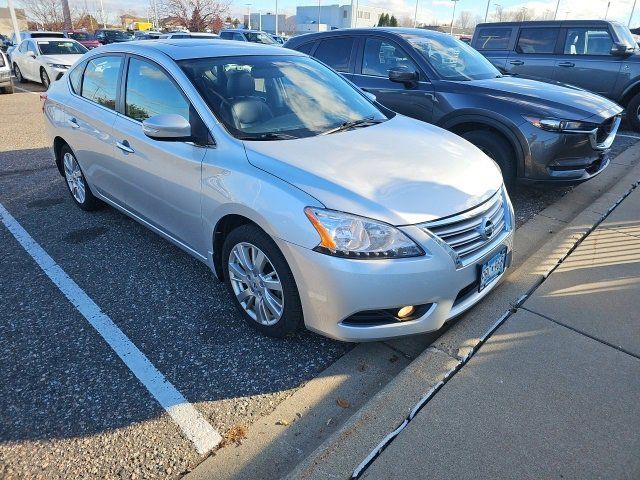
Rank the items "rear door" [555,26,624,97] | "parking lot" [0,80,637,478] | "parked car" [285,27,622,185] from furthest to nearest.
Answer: "rear door" [555,26,624,97] → "parked car" [285,27,622,185] → "parking lot" [0,80,637,478]

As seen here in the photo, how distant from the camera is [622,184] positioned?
572 centimetres

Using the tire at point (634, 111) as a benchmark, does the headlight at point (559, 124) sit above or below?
above

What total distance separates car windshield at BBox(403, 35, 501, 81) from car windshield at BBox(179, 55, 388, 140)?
203 cm

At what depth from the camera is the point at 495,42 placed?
400 inches

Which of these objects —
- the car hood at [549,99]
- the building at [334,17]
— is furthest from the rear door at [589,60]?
the building at [334,17]

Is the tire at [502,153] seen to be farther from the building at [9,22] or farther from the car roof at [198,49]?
the building at [9,22]

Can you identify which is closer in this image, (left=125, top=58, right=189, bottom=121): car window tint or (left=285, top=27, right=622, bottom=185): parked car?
(left=125, top=58, right=189, bottom=121): car window tint

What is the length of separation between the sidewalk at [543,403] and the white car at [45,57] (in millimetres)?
13984

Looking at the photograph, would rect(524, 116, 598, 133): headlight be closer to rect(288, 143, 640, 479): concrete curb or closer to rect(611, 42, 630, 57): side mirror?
rect(288, 143, 640, 479): concrete curb

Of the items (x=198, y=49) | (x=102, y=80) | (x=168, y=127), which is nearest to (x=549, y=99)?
(x=198, y=49)

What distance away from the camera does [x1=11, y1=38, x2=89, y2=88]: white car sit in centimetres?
1312

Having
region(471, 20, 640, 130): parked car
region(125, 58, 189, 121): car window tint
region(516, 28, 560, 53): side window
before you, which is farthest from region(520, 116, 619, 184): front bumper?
region(516, 28, 560, 53): side window

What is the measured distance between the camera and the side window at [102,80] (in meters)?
3.94

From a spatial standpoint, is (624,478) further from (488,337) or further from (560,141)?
(560,141)
